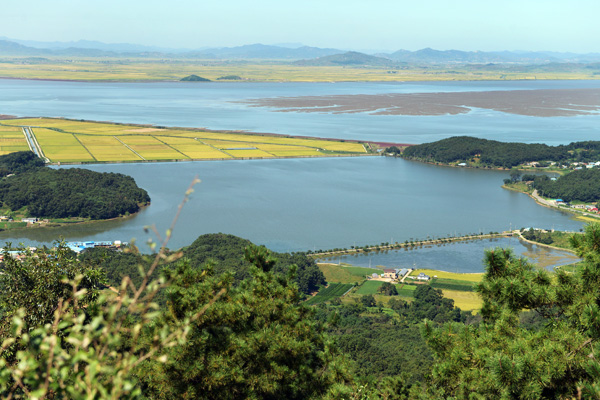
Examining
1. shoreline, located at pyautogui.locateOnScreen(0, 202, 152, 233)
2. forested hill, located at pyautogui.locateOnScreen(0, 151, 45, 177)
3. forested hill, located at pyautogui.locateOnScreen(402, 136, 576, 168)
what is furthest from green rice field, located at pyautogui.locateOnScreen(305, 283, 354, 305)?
A: forested hill, located at pyautogui.locateOnScreen(402, 136, 576, 168)

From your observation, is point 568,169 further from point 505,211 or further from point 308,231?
point 308,231

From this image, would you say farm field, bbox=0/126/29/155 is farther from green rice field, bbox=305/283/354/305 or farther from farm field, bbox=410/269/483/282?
farm field, bbox=410/269/483/282

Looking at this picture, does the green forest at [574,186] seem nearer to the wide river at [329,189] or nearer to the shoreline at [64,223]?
the wide river at [329,189]

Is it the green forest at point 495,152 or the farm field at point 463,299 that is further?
the green forest at point 495,152

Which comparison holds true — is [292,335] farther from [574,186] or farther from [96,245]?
[574,186]

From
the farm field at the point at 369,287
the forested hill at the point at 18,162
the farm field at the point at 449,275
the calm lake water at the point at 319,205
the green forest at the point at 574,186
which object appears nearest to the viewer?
the farm field at the point at 369,287

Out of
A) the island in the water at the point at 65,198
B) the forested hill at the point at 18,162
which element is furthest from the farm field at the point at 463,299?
the forested hill at the point at 18,162

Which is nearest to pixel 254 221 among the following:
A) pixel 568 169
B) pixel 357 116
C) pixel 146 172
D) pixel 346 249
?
pixel 346 249
